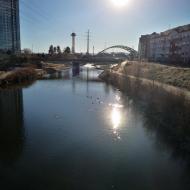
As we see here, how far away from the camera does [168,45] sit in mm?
67500

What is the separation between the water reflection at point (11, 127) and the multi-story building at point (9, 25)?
5216 centimetres

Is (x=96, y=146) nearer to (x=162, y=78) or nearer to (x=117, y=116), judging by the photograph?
(x=117, y=116)

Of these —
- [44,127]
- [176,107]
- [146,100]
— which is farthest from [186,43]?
[44,127]

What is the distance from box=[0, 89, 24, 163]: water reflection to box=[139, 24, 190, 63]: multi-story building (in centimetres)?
3214

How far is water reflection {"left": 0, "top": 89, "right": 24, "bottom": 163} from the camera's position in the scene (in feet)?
40.6

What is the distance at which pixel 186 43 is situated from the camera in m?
58.2

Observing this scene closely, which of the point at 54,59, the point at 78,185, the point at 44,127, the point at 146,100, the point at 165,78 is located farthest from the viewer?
the point at 54,59

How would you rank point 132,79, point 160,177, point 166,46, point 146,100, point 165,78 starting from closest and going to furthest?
point 160,177 → point 146,100 → point 165,78 → point 132,79 → point 166,46

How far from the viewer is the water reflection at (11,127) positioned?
12.4 metres

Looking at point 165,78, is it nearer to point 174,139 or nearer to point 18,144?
point 174,139

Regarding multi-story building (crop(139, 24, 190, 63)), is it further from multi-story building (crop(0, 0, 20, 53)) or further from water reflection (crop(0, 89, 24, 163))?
multi-story building (crop(0, 0, 20, 53))

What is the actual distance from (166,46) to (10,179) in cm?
6590

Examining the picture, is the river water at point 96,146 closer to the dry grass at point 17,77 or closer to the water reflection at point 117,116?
the water reflection at point 117,116

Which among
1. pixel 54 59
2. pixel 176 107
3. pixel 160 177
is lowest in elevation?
pixel 160 177
